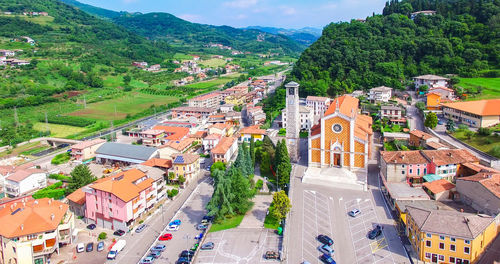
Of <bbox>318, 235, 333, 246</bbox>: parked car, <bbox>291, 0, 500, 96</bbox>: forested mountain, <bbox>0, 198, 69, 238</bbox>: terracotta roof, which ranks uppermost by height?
<bbox>291, 0, 500, 96</bbox>: forested mountain

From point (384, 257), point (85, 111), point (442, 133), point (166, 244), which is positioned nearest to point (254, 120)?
point (442, 133)

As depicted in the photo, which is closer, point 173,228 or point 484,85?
point 173,228

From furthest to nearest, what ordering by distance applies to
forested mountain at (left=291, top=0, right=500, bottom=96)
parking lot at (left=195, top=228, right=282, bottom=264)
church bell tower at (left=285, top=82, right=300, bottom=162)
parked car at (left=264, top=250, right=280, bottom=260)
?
forested mountain at (left=291, top=0, right=500, bottom=96), church bell tower at (left=285, top=82, right=300, bottom=162), parking lot at (left=195, top=228, right=282, bottom=264), parked car at (left=264, top=250, right=280, bottom=260)

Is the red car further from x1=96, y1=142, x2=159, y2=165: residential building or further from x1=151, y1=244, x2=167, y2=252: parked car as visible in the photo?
x1=96, y1=142, x2=159, y2=165: residential building

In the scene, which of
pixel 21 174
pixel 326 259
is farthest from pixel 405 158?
pixel 21 174

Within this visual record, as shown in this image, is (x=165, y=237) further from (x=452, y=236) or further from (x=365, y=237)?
(x=452, y=236)

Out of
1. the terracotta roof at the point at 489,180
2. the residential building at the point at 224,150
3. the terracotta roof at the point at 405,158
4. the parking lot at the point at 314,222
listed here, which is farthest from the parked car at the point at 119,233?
the terracotta roof at the point at 489,180

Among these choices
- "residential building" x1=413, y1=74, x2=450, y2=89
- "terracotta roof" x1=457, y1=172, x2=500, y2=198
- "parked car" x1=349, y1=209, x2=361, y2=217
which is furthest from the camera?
"residential building" x1=413, y1=74, x2=450, y2=89

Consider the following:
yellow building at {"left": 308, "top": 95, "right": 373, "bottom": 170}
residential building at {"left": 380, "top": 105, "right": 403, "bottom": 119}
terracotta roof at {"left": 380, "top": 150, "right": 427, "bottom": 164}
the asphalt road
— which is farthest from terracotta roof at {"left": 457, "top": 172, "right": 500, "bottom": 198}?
the asphalt road
